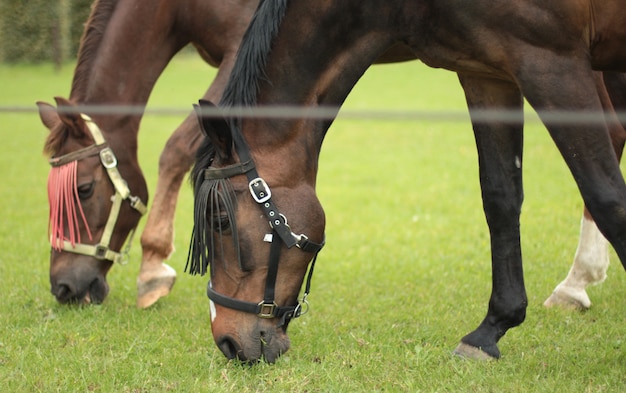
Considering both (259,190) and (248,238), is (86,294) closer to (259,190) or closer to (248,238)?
(248,238)

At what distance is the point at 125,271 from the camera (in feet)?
19.2

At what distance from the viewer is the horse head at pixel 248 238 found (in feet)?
10.3

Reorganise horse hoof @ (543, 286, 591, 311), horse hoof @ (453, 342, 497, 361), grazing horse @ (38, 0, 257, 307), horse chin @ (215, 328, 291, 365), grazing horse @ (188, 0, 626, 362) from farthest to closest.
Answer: grazing horse @ (38, 0, 257, 307)
horse hoof @ (543, 286, 591, 311)
horse hoof @ (453, 342, 497, 361)
horse chin @ (215, 328, 291, 365)
grazing horse @ (188, 0, 626, 362)

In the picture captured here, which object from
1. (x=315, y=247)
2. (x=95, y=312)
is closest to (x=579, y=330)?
(x=315, y=247)

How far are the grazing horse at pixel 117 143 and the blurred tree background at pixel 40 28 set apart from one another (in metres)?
7.60

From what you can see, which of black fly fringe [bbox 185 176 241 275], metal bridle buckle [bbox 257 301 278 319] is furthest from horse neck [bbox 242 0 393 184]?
metal bridle buckle [bbox 257 301 278 319]

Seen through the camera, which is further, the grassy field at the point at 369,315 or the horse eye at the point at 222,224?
the grassy field at the point at 369,315

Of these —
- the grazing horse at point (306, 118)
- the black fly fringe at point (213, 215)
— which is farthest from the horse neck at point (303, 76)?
the black fly fringe at point (213, 215)

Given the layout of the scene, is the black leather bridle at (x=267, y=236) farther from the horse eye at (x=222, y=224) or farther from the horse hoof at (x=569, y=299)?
the horse hoof at (x=569, y=299)

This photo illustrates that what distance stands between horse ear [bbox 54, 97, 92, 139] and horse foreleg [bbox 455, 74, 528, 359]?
241 centimetres

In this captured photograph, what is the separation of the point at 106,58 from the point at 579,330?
133 inches

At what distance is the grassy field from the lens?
3.30m

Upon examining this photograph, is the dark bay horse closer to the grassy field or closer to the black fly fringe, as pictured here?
the grassy field

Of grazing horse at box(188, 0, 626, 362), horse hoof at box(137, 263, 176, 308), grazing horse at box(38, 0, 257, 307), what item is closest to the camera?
grazing horse at box(188, 0, 626, 362)
